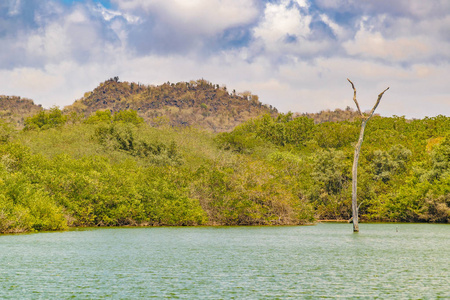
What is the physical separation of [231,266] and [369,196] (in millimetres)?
46405

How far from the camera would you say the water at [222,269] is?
15.9 meters

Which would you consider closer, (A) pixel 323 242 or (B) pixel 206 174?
(A) pixel 323 242

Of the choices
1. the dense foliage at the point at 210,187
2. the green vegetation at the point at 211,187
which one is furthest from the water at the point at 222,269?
the green vegetation at the point at 211,187

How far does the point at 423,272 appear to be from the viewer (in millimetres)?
20094

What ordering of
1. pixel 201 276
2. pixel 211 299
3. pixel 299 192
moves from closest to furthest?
pixel 211 299 < pixel 201 276 < pixel 299 192

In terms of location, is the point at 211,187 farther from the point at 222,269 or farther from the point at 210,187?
the point at 222,269

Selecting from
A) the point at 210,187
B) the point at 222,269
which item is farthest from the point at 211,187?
the point at 222,269

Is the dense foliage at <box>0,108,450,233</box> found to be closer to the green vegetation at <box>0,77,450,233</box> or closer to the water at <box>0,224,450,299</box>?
the green vegetation at <box>0,77,450,233</box>

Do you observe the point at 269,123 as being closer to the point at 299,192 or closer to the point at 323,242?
the point at 299,192

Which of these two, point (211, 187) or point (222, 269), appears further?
point (211, 187)

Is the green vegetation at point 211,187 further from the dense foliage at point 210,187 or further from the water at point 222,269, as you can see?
the water at point 222,269

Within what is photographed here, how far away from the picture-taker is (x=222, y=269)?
21.0 meters

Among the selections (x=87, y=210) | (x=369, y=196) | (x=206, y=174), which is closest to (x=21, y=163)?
(x=87, y=210)

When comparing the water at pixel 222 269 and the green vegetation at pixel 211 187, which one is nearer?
the water at pixel 222 269
